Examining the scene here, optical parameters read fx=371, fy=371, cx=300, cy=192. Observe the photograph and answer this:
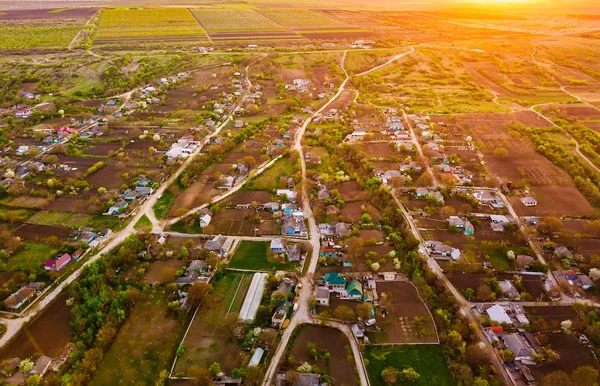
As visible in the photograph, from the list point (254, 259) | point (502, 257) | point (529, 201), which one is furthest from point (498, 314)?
point (254, 259)

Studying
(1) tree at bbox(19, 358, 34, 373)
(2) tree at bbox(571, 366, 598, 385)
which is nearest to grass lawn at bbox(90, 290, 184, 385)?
(1) tree at bbox(19, 358, 34, 373)

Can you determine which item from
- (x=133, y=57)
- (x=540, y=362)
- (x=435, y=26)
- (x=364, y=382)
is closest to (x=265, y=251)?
(x=364, y=382)

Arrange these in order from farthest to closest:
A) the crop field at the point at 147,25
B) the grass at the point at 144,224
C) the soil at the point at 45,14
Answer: the soil at the point at 45,14 < the crop field at the point at 147,25 < the grass at the point at 144,224

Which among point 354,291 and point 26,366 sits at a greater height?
point 354,291

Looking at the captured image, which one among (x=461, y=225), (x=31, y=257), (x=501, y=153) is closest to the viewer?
(x=31, y=257)

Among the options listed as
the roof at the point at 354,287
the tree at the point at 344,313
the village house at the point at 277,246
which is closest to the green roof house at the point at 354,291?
the roof at the point at 354,287

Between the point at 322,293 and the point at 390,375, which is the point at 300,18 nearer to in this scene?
the point at 322,293

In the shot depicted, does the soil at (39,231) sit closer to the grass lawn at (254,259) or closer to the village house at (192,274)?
the village house at (192,274)

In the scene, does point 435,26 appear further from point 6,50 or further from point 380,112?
point 6,50
